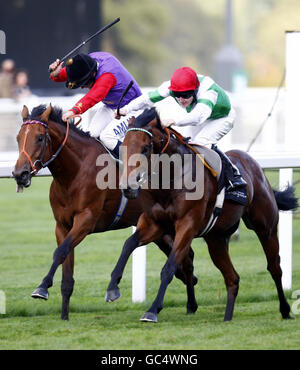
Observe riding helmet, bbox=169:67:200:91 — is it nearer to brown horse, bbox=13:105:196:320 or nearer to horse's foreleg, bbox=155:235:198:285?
brown horse, bbox=13:105:196:320

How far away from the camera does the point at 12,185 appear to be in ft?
53.6

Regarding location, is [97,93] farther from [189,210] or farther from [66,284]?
[66,284]

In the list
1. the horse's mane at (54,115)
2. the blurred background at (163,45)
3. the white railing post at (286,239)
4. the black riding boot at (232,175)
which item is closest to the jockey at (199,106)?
the black riding boot at (232,175)

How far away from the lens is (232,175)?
663 centimetres

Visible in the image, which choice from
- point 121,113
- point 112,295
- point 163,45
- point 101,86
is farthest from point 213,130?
point 163,45

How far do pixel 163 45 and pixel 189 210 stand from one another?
31.0m

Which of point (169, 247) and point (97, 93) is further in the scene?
point (169, 247)

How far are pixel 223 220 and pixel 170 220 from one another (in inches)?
21.9

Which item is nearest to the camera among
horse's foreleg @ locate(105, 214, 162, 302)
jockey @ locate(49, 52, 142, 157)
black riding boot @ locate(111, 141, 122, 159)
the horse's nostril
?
horse's foreleg @ locate(105, 214, 162, 302)

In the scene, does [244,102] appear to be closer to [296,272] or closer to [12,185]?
[12,185]

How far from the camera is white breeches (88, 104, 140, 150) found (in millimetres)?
7023

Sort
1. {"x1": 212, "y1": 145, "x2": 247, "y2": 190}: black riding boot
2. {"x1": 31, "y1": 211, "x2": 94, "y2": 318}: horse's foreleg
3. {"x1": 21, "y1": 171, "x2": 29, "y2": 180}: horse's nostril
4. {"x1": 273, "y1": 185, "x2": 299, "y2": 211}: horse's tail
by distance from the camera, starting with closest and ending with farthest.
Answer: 1. {"x1": 21, "y1": 171, "x2": 29, "y2": 180}: horse's nostril
2. {"x1": 31, "y1": 211, "x2": 94, "y2": 318}: horse's foreleg
3. {"x1": 212, "y1": 145, "x2": 247, "y2": 190}: black riding boot
4. {"x1": 273, "y1": 185, "x2": 299, "y2": 211}: horse's tail

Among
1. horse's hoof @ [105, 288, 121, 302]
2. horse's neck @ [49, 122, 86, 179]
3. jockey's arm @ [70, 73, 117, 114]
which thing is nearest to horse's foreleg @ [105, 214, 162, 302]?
horse's hoof @ [105, 288, 121, 302]

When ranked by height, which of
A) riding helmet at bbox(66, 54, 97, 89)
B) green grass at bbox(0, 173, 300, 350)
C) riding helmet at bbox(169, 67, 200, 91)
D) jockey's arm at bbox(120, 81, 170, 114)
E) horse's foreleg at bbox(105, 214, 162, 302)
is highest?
riding helmet at bbox(66, 54, 97, 89)
